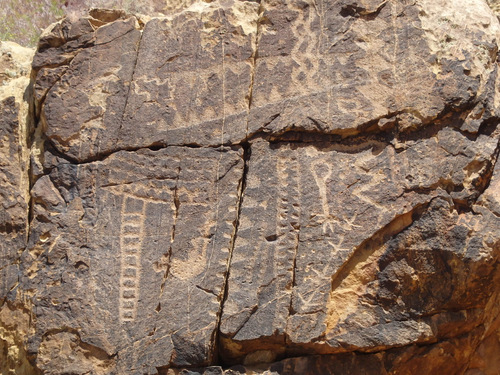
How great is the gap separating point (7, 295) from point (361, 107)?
1.96m

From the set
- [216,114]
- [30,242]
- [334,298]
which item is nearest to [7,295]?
[30,242]

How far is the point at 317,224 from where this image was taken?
326 cm

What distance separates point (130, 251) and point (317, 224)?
35.5 inches

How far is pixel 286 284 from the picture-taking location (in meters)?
3.22

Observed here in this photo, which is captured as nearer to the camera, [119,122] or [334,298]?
[334,298]

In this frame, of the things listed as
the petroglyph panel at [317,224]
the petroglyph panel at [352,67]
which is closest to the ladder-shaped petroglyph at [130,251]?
the petroglyph panel at [317,224]

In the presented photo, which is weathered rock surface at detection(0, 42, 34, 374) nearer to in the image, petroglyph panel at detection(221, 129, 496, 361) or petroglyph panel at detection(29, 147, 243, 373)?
petroglyph panel at detection(29, 147, 243, 373)

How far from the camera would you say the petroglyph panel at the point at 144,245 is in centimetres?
327

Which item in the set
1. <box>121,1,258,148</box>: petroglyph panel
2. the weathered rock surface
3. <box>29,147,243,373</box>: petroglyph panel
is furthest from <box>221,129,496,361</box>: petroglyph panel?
the weathered rock surface

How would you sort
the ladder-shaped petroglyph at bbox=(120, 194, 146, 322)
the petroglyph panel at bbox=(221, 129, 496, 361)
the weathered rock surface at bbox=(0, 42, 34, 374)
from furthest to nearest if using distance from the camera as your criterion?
the weathered rock surface at bbox=(0, 42, 34, 374) < the ladder-shaped petroglyph at bbox=(120, 194, 146, 322) < the petroglyph panel at bbox=(221, 129, 496, 361)

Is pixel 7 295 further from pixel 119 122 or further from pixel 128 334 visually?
pixel 119 122

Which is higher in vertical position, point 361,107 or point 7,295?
point 361,107

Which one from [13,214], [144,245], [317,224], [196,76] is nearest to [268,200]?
[317,224]

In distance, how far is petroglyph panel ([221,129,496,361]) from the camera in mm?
3193
